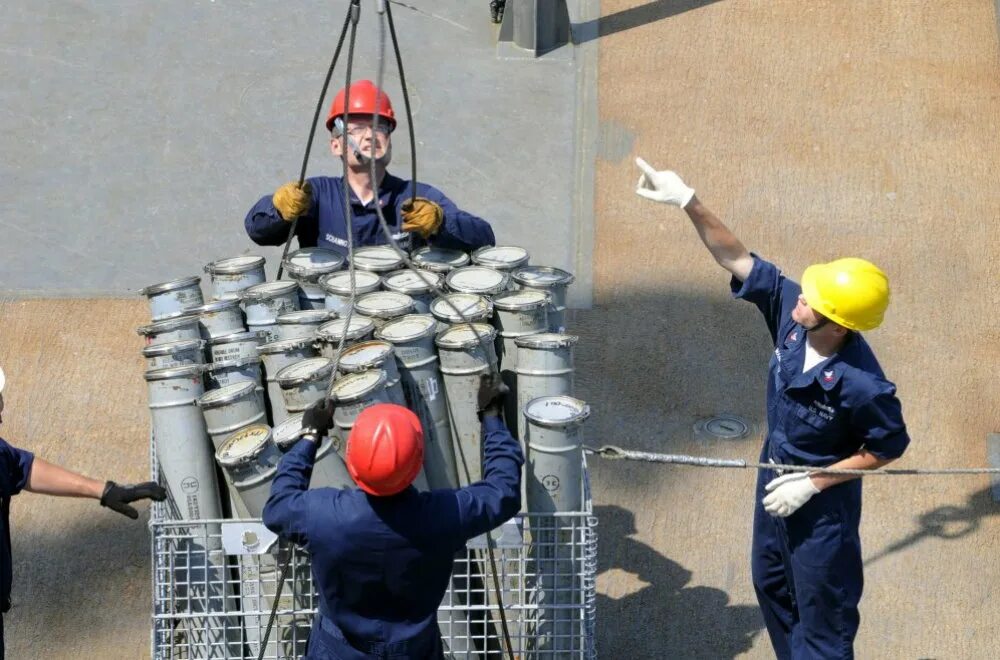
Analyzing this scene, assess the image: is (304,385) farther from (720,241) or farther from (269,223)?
(720,241)

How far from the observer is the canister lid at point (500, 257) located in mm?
5043

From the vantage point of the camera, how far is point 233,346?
4.74m

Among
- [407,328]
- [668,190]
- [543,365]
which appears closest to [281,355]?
[407,328]

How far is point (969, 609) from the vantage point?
208 inches

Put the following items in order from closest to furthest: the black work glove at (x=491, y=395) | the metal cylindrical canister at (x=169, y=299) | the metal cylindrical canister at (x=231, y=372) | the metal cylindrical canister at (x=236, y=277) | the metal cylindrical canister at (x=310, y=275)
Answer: the black work glove at (x=491, y=395)
the metal cylindrical canister at (x=231, y=372)
the metal cylindrical canister at (x=169, y=299)
the metal cylindrical canister at (x=310, y=275)
the metal cylindrical canister at (x=236, y=277)

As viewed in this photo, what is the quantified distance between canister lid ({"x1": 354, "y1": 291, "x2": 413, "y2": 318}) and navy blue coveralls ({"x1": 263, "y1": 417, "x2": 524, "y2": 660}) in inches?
34.6

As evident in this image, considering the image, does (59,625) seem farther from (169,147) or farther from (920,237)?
(920,237)

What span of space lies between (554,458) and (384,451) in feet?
2.85

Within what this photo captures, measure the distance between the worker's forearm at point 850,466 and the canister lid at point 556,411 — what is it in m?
0.88

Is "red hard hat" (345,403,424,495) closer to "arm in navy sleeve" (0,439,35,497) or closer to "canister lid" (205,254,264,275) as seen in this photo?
"arm in navy sleeve" (0,439,35,497)

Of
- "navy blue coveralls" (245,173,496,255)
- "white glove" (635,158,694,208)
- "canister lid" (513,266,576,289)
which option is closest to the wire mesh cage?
"canister lid" (513,266,576,289)

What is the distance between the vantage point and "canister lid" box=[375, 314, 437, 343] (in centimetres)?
438

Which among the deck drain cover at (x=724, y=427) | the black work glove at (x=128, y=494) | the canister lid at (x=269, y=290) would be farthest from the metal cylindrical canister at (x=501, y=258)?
the deck drain cover at (x=724, y=427)

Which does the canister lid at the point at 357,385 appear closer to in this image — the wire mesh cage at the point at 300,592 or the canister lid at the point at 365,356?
the canister lid at the point at 365,356
